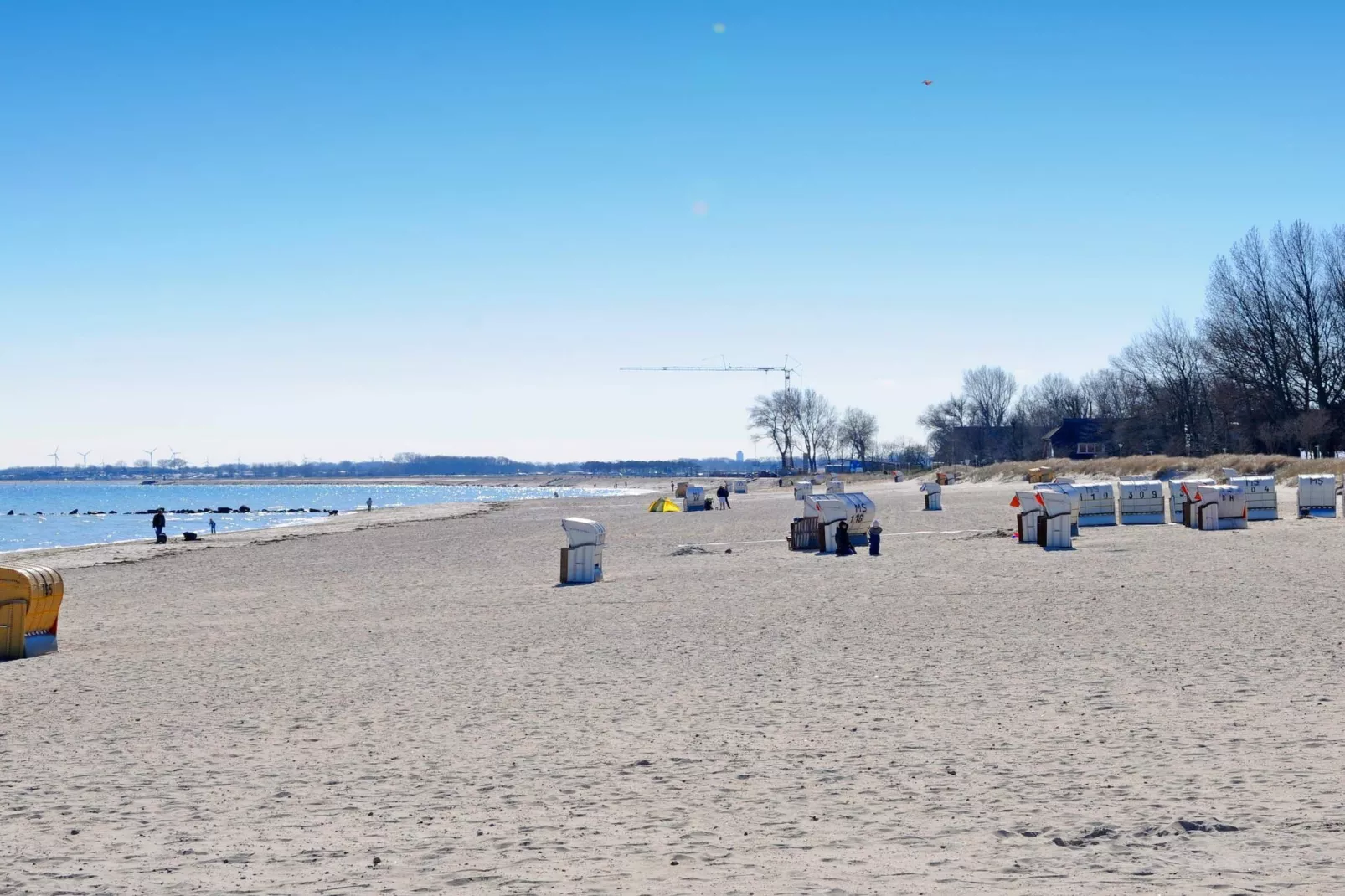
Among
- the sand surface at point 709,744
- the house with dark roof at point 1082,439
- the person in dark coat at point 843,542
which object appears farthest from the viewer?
the house with dark roof at point 1082,439

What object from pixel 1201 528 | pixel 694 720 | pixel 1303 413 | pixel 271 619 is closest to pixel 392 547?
pixel 271 619

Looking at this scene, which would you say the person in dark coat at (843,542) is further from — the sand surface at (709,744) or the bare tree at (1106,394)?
the bare tree at (1106,394)

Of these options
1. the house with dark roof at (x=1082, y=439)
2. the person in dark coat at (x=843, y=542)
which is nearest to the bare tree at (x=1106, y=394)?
the house with dark roof at (x=1082, y=439)

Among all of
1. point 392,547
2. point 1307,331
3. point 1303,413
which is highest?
point 1307,331

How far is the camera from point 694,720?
10.3m

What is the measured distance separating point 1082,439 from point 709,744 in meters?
109

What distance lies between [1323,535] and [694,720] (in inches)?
897

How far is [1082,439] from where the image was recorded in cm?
11194

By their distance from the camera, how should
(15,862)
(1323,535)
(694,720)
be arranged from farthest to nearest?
(1323,535) → (694,720) → (15,862)

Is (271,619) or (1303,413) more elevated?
(1303,413)

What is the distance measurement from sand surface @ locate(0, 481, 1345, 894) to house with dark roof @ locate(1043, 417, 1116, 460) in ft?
303

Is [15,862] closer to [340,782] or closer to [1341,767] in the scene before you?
[340,782]

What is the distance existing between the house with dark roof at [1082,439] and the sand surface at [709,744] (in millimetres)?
92286

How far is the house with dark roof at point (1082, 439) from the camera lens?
108562mm
